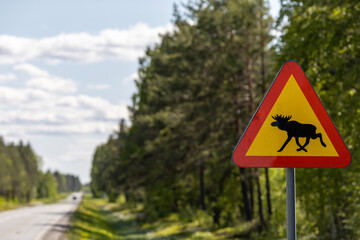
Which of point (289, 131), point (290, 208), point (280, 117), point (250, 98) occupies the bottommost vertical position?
point (290, 208)

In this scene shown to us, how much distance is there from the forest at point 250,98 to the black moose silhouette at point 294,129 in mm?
6266

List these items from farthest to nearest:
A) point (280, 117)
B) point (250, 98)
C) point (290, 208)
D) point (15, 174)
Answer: point (15, 174)
point (250, 98)
point (280, 117)
point (290, 208)

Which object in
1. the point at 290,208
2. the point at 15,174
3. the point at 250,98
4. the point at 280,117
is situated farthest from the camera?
the point at 15,174

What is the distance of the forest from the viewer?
11430 mm

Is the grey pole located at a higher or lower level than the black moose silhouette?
lower

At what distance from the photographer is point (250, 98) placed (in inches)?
872

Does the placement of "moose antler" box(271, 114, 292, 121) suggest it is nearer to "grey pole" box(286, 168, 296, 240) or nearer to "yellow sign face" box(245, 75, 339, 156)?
"yellow sign face" box(245, 75, 339, 156)

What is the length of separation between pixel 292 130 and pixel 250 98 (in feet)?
59.0

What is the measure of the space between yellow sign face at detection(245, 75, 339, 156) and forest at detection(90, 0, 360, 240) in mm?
6230

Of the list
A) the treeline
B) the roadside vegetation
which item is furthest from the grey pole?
the treeline

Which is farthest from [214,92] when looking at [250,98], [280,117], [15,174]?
[15,174]

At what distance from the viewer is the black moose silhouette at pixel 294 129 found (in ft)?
14.1

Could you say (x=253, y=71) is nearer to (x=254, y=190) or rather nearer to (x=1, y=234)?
(x=254, y=190)

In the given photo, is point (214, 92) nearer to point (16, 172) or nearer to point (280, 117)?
point (280, 117)
